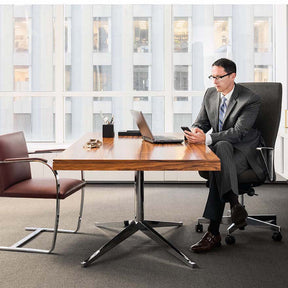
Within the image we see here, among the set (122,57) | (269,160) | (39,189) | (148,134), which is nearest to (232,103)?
(269,160)

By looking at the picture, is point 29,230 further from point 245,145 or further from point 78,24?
point 78,24

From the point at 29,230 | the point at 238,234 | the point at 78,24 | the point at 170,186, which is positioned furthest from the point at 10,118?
the point at 238,234

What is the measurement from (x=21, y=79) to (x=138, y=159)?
427 cm

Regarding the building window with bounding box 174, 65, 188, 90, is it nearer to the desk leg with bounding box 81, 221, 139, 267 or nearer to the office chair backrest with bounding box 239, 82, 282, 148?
the office chair backrest with bounding box 239, 82, 282, 148

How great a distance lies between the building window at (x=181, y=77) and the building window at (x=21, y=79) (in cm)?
201

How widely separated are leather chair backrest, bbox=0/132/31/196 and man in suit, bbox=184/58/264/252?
1.28 meters

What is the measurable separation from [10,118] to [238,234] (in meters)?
3.89

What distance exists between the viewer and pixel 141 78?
6.33 metres

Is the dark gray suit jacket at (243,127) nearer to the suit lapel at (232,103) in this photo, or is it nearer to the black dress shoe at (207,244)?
the suit lapel at (232,103)

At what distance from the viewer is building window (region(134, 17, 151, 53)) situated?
6.32 metres

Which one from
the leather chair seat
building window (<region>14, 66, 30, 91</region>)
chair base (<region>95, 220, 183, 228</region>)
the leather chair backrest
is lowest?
chair base (<region>95, 220, 183, 228</region>)

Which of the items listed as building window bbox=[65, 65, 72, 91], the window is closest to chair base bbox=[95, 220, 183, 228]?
the window

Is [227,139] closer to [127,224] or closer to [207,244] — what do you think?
[207,244]

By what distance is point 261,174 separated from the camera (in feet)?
11.5
